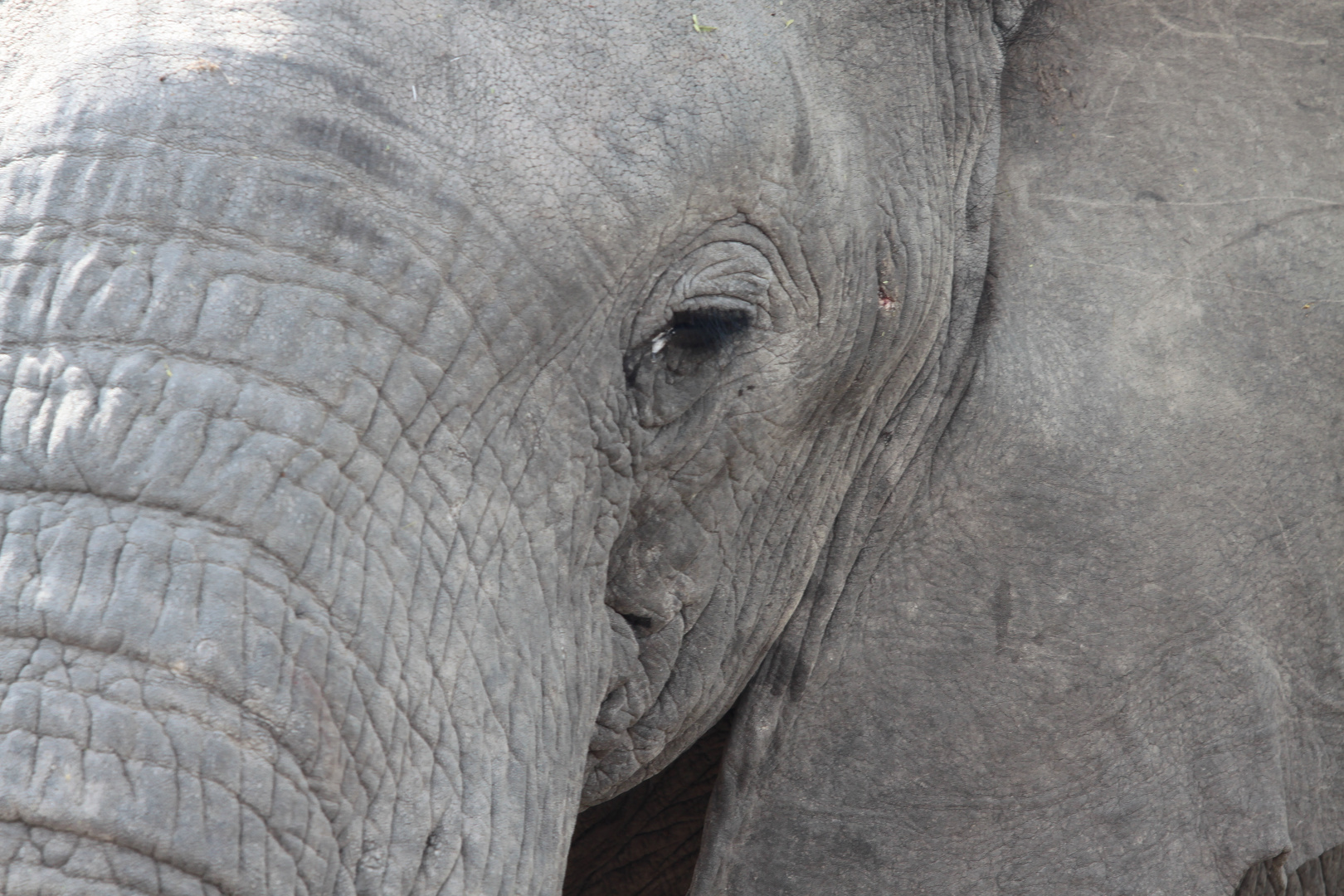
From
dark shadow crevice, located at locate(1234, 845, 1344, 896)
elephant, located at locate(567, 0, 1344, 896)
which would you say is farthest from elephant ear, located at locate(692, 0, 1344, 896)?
dark shadow crevice, located at locate(1234, 845, 1344, 896)

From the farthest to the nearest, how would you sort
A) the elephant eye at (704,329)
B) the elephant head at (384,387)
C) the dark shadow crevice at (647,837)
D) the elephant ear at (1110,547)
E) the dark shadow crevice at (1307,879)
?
the dark shadow crevice at (647,837) < the dark shadow crevice at (1307,879) < the elephant ear at (1110,547) < the elephant eye at (704,329) < the elephant head at (384,387)

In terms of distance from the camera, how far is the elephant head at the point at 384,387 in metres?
1.43

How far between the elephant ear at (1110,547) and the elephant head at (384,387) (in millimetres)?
291

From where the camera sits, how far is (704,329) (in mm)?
1894

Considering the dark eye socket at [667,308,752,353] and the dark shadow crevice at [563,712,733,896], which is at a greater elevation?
the dark eye socket at [667,308,752,353]

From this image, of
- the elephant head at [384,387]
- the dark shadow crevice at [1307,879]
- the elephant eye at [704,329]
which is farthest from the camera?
the dark shadow crevice at [1307,879]

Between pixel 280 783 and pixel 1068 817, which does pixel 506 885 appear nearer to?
pixel 280 783

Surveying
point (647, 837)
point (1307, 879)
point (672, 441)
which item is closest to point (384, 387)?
point (672, 441)

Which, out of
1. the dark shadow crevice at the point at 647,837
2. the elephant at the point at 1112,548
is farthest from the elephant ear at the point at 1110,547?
the dark shadow crevice at the point at 647,837

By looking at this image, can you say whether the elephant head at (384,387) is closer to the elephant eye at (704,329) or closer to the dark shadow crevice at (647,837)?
the elephant eye at (704,329)

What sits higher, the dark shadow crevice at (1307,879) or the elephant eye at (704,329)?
the elephant eye at (704,329)

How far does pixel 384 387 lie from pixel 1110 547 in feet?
3.80

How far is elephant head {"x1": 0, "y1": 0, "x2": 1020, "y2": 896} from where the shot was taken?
56.2 inches

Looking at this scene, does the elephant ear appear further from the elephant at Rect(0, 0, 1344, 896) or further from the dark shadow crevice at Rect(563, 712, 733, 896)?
the dark shadow crevice at Rect(563, 712, 733, 896)
